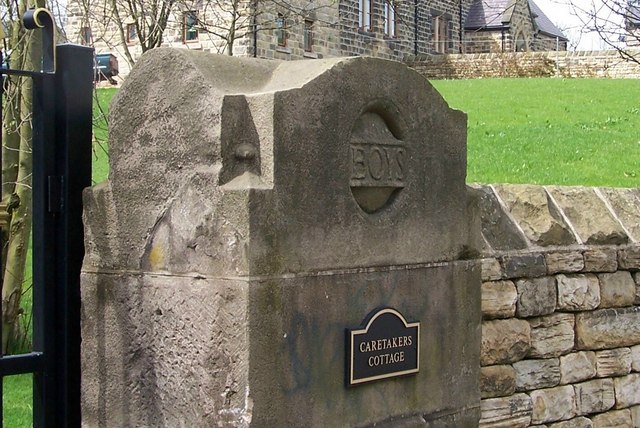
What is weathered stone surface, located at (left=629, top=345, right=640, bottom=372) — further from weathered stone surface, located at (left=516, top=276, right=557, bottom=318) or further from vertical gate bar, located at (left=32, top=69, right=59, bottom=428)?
vertical gate bar, located at (left=32, top=69, right=59, bottom=428)

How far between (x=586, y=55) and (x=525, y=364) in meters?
32.0

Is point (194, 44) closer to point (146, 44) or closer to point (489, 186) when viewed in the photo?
point (146, 44)

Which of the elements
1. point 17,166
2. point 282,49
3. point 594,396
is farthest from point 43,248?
point 282,49

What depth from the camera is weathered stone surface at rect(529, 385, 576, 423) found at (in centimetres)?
509

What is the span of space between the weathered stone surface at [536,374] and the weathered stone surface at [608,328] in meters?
0.25

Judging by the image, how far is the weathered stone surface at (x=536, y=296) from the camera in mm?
5023

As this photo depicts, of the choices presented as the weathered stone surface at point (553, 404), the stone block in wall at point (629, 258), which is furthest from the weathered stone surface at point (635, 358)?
the weathered stone surface at point (553, 404)

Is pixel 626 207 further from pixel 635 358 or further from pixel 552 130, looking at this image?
pixel 552 130

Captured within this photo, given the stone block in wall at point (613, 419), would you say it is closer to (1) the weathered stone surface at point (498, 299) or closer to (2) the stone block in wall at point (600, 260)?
(2) the stone block in wall at point (600, 260)

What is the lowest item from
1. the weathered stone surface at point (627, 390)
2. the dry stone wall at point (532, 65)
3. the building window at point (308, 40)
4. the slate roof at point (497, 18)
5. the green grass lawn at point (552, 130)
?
the weathered stone surface at point (627, 390)

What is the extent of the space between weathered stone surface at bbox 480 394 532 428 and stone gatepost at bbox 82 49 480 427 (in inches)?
42.3

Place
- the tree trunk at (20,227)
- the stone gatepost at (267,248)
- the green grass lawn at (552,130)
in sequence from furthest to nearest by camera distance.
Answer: the green grass lawn at (552,130) → the tree trunk at (20,227) → the stone gatepost at (267,248)

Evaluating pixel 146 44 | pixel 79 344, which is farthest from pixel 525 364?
pixel 146 44

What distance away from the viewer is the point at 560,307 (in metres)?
5.25
